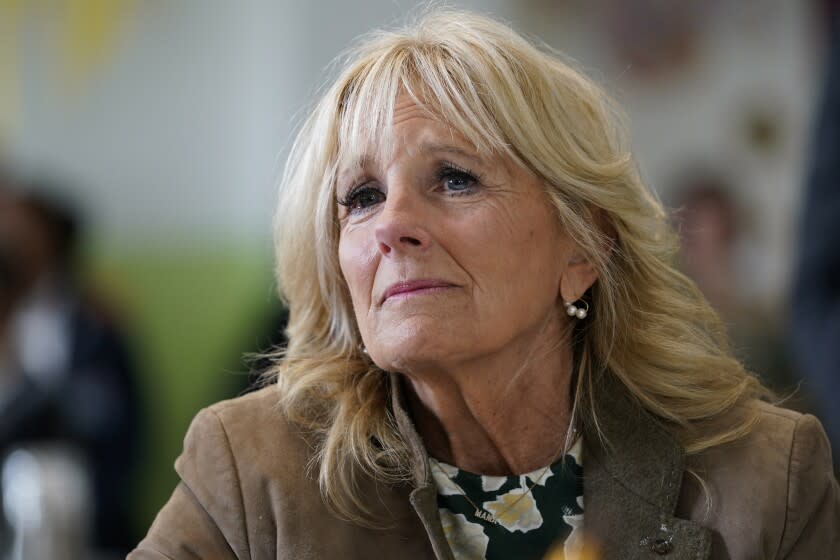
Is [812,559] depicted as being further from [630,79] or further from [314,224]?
[630,79]

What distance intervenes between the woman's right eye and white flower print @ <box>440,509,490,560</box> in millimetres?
531

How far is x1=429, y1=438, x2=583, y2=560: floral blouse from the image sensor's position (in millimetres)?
Result: 2010

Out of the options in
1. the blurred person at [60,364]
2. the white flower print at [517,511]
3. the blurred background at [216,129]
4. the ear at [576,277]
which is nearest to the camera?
the white flower print at [517,511]

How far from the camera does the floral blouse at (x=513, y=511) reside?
2010 mm

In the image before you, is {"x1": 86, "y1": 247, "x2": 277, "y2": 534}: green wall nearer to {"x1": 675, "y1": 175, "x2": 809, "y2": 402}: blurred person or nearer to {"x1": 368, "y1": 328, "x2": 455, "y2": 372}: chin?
{"x1": 675, "y1": 175, "x2": 809, "y2": 402}: blurred person

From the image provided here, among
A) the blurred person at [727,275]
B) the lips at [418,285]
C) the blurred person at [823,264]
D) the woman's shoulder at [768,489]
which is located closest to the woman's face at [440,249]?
the lips at [418,285]

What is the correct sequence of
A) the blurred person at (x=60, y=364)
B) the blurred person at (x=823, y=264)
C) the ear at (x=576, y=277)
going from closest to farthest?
1. the blurred person at (x=823, y=264)
2. the ear at (x=576, y=277)
3. the blurred person at (x=60, y=364)

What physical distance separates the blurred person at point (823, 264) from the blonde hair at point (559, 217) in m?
0.69

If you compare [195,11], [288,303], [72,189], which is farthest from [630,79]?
[288,303]

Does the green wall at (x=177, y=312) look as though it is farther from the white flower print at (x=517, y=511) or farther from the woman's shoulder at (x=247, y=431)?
the white flower print at (x=517, y=511)

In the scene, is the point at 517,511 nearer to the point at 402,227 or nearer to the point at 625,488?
A: the point at 625,488

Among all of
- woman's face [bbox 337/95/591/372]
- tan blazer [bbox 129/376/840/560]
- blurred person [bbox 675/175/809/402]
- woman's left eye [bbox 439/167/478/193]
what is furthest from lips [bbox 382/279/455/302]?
blurred person [bbox 675/175/809/402]

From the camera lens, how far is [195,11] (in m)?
6.57

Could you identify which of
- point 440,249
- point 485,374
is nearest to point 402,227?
point 440,249
